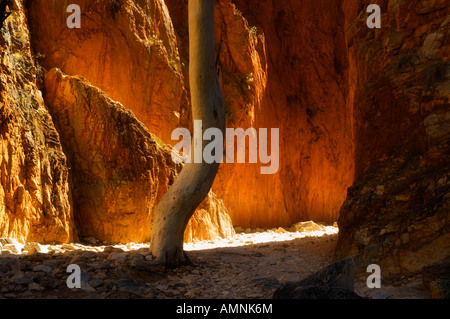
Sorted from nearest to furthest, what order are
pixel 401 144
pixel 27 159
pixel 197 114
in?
pixel 197 114, pixel 401 144, pixel 27 159

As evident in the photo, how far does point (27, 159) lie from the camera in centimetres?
637

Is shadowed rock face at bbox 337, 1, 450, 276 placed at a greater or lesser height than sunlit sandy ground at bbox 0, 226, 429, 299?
greater

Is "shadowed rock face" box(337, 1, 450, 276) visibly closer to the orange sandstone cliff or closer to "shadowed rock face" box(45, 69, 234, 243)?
the orange sandstone cliff

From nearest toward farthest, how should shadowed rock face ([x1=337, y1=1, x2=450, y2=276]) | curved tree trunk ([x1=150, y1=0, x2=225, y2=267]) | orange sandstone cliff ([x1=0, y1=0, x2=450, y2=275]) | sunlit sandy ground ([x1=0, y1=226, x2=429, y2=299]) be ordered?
sunlit sandy ground ([x1=0, y1=226, x2=429, y2=299])
shadowed rock face ([x1=337, y1=1, x2=450, y2=276])
orange sandstone cliff ([x1=0, y1=0, x2=450, y2=275])
curved tree trunk ([x1=150, y1=0, x2=225, y2=267])

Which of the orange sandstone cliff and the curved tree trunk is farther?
the curved tree trunk

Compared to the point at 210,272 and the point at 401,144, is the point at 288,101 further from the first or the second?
the point at 210,272

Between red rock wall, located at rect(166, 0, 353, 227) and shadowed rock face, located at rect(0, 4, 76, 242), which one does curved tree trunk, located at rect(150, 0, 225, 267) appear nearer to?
shadowed rock face, located at rect(0, 4, 76, 242)

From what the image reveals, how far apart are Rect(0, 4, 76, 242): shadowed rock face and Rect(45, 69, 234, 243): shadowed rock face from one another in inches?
14.9

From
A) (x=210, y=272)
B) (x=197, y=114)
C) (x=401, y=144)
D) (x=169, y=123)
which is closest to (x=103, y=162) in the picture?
(x=197, y=114)

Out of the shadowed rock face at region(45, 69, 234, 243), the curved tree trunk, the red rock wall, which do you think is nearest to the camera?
the curved tree trunk

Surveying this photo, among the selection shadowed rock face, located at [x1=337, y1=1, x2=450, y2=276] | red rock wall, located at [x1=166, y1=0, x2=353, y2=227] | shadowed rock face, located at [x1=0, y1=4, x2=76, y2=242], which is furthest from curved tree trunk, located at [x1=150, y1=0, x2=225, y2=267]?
red rock wall, located at [x1=166, y1=0, x2=353, y2=227]

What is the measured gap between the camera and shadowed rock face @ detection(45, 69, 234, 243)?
24.8 ft

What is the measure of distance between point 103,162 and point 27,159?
1.60 metres
